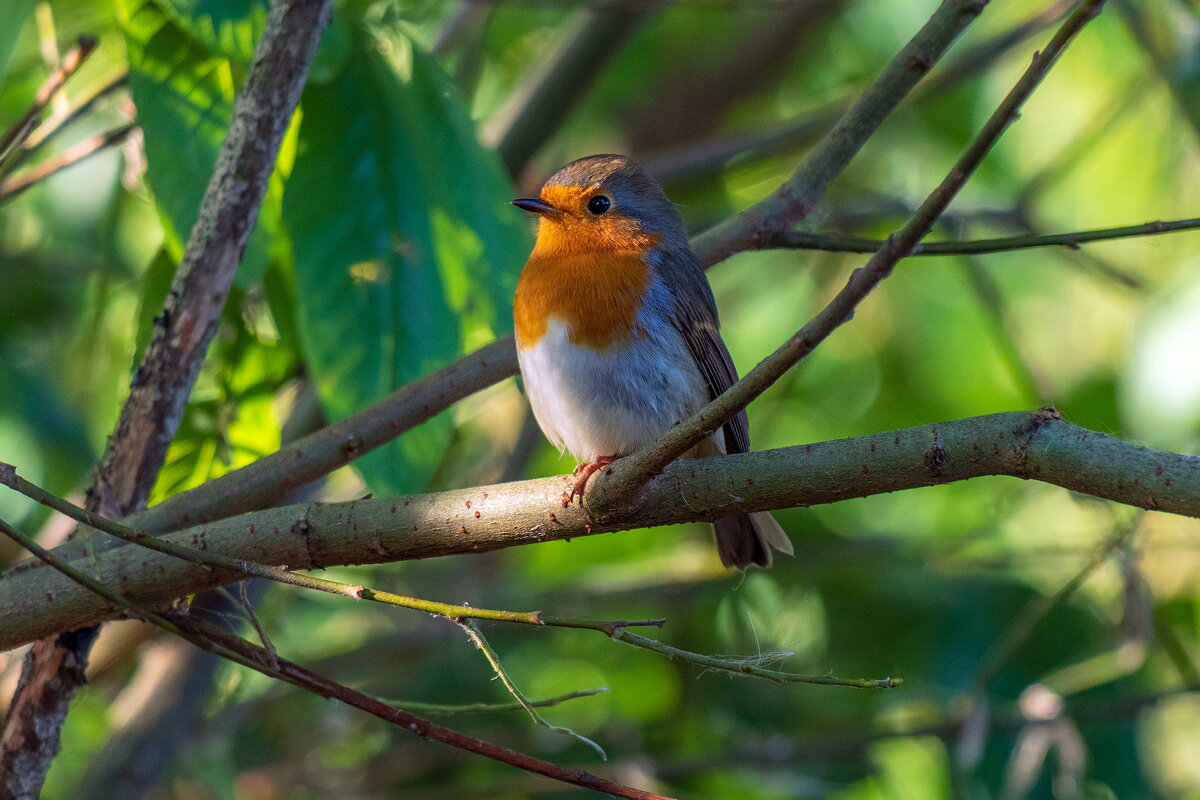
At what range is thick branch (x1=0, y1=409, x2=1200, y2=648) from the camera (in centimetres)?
169

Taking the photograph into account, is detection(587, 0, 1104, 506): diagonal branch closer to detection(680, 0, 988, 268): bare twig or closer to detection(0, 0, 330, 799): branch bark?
detection(680, 0, 988, 268): bare twig

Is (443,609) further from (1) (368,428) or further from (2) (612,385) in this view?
(2) (612,385)

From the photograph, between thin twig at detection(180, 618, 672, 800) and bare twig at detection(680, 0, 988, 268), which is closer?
thin twig at detection(180, 618, 672, 800)

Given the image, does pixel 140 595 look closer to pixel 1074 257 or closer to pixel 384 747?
pixel 384 747

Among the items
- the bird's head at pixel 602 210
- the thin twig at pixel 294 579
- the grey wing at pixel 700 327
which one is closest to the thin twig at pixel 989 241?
the grey wing at pixel 700 327

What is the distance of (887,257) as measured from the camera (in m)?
1.58

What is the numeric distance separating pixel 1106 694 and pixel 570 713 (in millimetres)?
1913

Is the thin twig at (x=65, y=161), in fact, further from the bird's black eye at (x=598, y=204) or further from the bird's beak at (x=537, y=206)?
the bird's black eye at (x=598, y=204)

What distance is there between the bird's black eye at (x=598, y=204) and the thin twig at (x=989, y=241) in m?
0.64

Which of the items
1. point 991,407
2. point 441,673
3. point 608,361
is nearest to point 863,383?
point 991,407

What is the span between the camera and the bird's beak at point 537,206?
10.8 ft

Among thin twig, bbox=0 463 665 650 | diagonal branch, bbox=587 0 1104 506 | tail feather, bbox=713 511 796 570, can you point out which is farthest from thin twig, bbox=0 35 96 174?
tail feather, bbox=713 511 796 570

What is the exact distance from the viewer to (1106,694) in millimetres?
3887

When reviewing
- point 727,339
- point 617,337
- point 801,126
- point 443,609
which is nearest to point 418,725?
point 443,609
